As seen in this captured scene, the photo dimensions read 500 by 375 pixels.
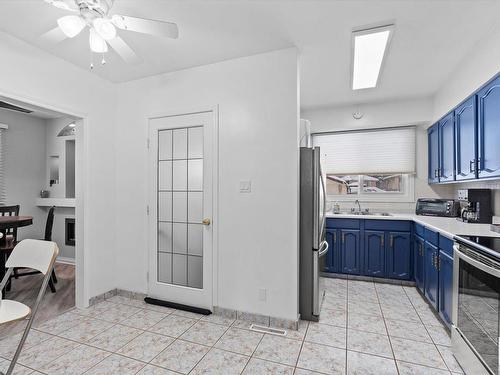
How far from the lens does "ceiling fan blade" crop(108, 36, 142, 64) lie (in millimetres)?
1829

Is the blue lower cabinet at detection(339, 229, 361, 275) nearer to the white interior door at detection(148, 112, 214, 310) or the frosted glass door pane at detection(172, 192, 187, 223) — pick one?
the white interior door at detection(148, 112, 214, 310)

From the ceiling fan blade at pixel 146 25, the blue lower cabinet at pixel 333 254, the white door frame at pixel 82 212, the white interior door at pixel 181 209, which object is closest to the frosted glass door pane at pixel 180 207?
the white interior door at pixel 181 209

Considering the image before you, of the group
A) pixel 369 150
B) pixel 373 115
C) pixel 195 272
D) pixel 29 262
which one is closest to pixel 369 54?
pixel 373 115

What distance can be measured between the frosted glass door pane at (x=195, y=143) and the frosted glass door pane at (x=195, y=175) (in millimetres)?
66

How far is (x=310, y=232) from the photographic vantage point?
101 inches

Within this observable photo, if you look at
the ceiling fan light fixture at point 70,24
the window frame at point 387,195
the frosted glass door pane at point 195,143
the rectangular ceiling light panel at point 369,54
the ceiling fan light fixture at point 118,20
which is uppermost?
the rectangular ceiling light panel at point 369,54

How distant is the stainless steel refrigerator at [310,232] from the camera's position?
99.9 inches

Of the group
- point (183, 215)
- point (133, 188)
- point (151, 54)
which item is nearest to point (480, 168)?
point (183, 215)

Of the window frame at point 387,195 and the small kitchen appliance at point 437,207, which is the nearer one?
the small kitchen appliance at point 437,207

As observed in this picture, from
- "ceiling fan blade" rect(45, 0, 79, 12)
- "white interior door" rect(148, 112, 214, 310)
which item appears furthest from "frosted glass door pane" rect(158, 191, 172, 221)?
"ceiling fan blade" rect(45, 0, 79, 12)

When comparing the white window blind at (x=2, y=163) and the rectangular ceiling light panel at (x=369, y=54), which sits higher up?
the rectangular ceiling light panel at (x=369, y=54)

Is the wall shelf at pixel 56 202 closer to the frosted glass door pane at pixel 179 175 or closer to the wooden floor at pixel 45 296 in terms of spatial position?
the wooden floor at pixel 45 296

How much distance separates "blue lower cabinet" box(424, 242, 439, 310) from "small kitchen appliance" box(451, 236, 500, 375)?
Result: 1.98 ft

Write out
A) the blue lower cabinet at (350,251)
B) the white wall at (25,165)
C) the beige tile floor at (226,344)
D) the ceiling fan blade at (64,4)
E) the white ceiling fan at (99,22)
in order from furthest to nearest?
the white wall at (25,165)
the blue lower cabinet at (350,251)
the beige tile floor at (226,344)
the white ceiling fan at (99,22)
the ceiling fan blade at (64,4)
